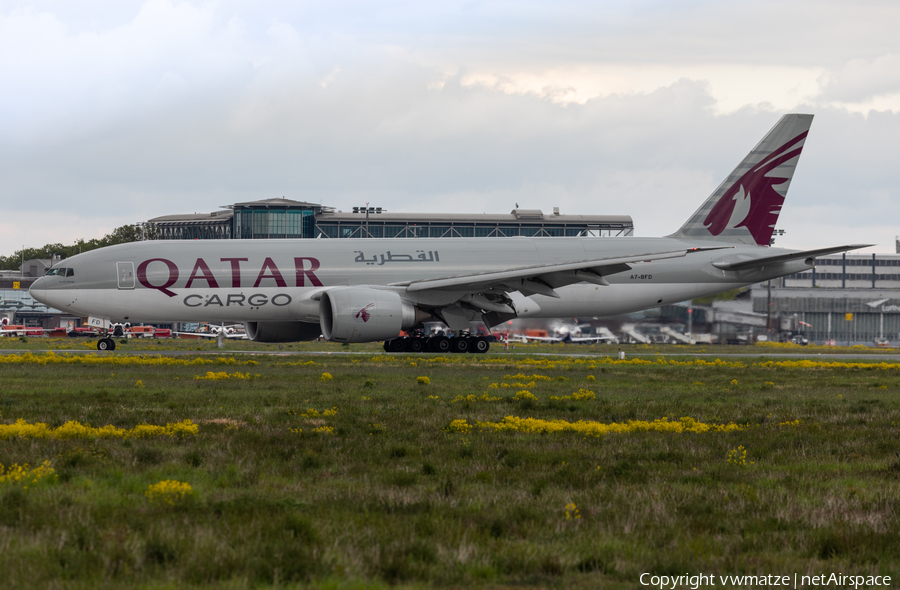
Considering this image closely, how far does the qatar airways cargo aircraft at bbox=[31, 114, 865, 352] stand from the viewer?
29625mm

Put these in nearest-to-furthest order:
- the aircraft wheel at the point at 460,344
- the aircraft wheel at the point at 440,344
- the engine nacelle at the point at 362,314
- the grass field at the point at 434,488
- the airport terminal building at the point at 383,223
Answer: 1. the grass field at the point at 434,488
2. the engine nacelle at the point at 362,314
3. the aircraft wheel at the point at 440,344
4. the aircraft wheel at the point at 460,344
5. the airport terminal building at the point at 383,223

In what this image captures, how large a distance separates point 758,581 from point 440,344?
26985 millimetres

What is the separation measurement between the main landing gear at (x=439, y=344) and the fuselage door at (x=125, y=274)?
372 inches

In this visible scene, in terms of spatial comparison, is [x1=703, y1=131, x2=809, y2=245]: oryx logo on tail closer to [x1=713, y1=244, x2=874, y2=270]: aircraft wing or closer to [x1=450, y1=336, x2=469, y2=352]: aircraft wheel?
[x1=713, y1=244, x2=874, y2=270]: aircraft wing

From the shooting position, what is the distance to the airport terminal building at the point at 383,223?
114812 mm

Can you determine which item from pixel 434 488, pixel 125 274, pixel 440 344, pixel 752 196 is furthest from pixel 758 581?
pixel 752 196

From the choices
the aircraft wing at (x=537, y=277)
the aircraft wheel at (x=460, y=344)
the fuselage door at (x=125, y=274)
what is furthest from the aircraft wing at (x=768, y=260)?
the fuselage door at (x=125, y=274)

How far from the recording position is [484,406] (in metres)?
14.8

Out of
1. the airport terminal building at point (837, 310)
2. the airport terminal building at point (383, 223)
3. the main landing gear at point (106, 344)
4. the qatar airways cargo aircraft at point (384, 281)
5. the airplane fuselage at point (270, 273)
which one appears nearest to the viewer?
the qatar airways cargo aircraft at point (384, 281)

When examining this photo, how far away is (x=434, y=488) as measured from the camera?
7.80 metres

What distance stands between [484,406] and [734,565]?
9287 millimetres

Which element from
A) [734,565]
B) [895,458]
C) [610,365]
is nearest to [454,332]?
[610,365]

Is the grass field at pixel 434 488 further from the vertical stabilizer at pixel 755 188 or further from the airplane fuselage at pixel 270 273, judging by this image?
the vertical stabilizer at pixel 755 188

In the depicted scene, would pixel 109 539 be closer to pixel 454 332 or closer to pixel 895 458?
pixel 895 458
